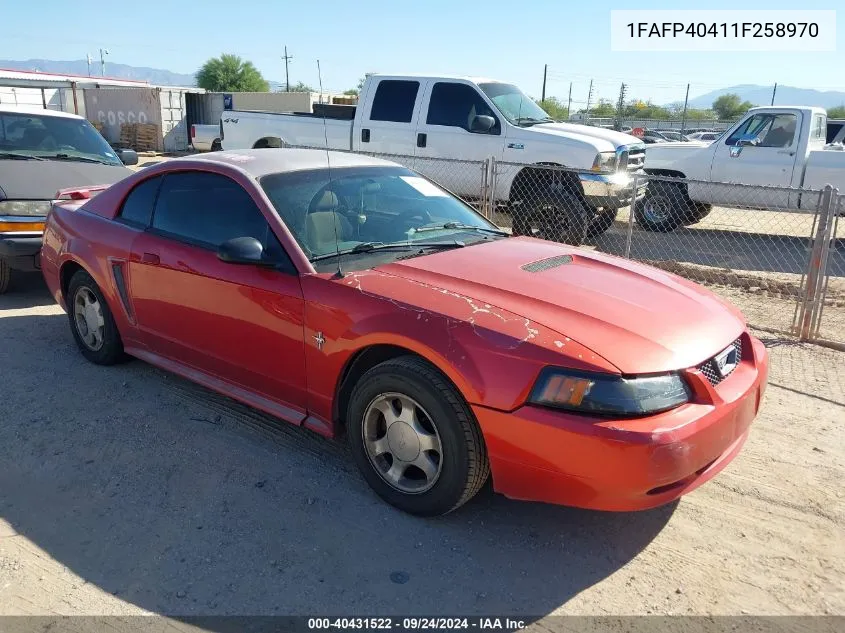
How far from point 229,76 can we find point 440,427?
71.0m

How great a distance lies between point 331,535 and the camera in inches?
121

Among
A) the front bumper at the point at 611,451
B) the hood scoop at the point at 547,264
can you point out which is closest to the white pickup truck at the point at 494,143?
the hood scoop at the point at 547,264

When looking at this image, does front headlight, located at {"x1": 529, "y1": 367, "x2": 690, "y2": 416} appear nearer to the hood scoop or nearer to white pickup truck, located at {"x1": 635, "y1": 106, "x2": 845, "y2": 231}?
the hood scoop

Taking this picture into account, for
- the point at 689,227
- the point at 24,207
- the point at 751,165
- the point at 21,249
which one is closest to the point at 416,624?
the point at 21,249

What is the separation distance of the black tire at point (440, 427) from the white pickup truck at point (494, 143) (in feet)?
19.4

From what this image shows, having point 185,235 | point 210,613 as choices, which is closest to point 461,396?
point 210,613

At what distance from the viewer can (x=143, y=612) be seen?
260 centimetres

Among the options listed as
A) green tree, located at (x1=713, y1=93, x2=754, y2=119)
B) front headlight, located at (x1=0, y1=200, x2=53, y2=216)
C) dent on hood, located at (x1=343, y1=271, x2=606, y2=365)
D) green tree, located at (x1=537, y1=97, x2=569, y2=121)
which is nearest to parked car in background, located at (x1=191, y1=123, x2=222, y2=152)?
front headlight, located at (x1=0, y1=200, x2=53, y2=216)

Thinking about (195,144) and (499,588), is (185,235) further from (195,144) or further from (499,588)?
(195,144)

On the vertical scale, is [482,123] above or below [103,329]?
above

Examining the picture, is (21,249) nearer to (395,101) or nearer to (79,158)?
(79,158)

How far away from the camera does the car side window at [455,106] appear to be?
9.42 m

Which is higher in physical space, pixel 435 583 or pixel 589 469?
pixel 589 469

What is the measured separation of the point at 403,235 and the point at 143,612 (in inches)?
88.8
